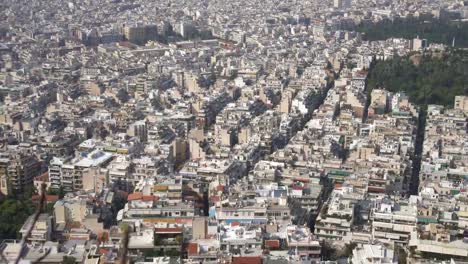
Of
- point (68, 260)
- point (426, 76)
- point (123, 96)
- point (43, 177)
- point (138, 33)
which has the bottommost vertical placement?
point (68, 260)

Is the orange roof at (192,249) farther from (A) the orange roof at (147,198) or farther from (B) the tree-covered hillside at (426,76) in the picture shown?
(B) the tree-covered hillside at (426,76)

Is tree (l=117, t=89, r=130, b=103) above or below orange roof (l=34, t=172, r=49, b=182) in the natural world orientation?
above

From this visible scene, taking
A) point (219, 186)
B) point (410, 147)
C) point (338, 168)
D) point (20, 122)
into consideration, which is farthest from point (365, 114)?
point (20, 122)

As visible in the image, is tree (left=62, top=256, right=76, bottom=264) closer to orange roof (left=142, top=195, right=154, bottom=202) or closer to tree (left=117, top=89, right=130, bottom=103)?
orange roof (left=142, top=195, right=154, bottom=202)

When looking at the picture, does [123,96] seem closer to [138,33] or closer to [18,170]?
[18,170]

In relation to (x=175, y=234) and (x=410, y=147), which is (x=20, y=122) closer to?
(x=175, y=234)

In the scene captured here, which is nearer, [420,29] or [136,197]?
[136,197]

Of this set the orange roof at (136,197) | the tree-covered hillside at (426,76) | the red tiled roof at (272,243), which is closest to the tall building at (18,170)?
the orange roof at (136,197)

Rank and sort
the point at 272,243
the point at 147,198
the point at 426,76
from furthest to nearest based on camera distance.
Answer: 1. the point at 426,76
2. the point at 147,198
3. the point at 272,243

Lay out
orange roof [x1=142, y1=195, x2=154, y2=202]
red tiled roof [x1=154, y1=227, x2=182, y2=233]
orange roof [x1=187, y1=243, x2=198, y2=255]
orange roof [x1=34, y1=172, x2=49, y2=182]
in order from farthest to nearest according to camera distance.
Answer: orange roof [x1=34, y1=172, x2=49, y2=182], orange roof [x1=142, y1=195, x2=154, y2=202], red tiled roof [x1=154, y1=227, x2=182, y2=233], orange roof [x1=187, y1=243, x2=198, y2=255]

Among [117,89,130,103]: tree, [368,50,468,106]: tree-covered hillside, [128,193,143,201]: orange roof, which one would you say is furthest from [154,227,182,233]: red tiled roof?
[368,50,468,106]: tree-covered hillside

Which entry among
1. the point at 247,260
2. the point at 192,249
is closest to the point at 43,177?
the point at 192,249
